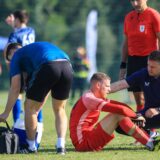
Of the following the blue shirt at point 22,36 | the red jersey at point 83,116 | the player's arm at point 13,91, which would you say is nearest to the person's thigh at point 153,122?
the red jersey at point 83,116

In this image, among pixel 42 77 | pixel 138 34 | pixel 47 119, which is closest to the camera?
pixel 42 77

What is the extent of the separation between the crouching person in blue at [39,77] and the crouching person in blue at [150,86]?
868mm

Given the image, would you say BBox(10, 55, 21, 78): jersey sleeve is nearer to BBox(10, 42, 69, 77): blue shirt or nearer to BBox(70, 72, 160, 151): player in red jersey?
BBox(10, 42, 69, 77): blue shirt

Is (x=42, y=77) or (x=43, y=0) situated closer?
(x=42, y=77)

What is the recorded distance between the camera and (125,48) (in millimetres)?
10820

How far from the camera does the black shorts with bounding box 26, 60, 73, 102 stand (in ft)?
28.3

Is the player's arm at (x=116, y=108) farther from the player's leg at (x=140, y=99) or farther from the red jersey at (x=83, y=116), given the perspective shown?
the player's leg at (x=140, y=99)

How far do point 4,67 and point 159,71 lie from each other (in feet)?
70.5

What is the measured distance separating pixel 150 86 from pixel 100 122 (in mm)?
910

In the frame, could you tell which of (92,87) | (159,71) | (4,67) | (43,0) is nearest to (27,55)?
(92,87)

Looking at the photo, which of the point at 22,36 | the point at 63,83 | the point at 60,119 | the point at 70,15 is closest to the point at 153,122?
the point at 60,119

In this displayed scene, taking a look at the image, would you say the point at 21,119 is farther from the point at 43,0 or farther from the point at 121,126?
the point at 43,0

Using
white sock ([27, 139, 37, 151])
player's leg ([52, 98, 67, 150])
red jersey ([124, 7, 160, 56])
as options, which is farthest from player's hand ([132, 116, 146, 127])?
red jersey ([124, 7, 160, 56])

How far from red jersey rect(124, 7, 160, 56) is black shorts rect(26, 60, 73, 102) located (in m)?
1.92
